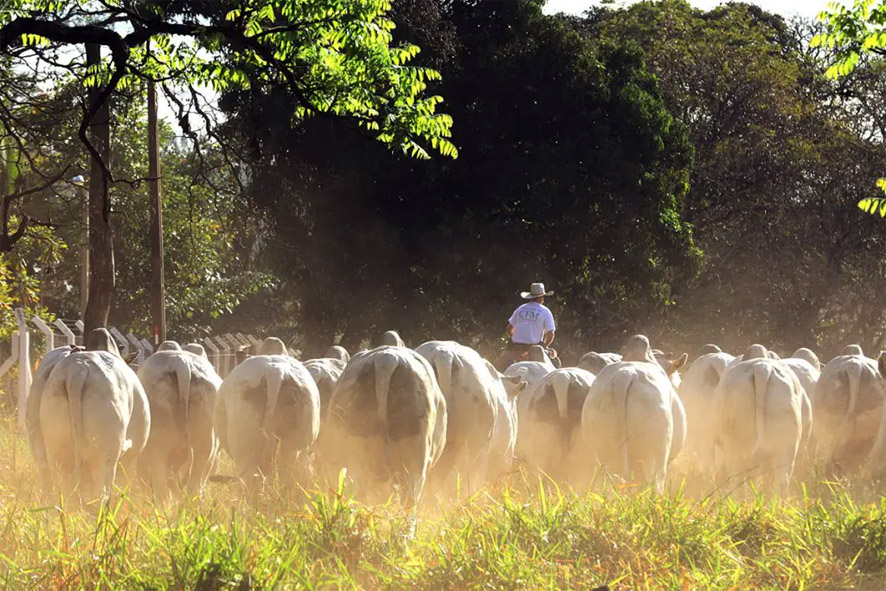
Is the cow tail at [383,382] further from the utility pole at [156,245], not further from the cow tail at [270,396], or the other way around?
the utility pole at [156,245]

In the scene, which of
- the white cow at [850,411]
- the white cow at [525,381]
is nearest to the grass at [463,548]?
the white cow at [525,381]

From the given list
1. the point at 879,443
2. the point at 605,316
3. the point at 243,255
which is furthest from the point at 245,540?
the point at 243,255

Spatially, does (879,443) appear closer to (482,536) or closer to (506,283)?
(482,536)

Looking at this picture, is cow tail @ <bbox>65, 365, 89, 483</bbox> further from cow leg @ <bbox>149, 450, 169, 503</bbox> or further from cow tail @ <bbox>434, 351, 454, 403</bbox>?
cow tail @ <bbox>434, 351, 454, 403</bbox>

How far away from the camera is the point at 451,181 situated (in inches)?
1014

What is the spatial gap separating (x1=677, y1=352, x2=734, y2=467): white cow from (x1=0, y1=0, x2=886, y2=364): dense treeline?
953cm

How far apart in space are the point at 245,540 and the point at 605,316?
24.9 meters

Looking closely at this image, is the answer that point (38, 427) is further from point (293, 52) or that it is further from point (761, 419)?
point (761, 419)

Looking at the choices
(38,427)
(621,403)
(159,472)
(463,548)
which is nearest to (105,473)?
(38,427)

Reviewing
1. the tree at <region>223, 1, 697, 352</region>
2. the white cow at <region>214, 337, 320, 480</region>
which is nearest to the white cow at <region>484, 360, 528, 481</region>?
the white cow at <region>214, 337, 320, 480</region>

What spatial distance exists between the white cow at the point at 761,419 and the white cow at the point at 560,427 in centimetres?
131

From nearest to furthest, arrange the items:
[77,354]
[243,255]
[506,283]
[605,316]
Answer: [77,354] < [506,283] < [605,316] < [243,255]

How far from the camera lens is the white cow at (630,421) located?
33.8 ft

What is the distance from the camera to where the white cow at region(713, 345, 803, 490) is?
11445 mm
